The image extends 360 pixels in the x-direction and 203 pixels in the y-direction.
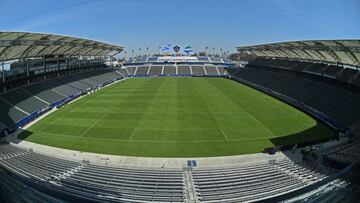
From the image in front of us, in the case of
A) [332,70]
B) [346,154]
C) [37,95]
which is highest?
[332,70]

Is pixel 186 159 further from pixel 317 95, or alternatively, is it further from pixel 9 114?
pixel 317 95

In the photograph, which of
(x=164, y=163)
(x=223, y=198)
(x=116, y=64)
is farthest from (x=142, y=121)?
(x=116, y=64)

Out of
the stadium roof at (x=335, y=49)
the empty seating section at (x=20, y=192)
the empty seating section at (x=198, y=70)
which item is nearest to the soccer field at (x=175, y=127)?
the empty seating section at (x=20, y=192)

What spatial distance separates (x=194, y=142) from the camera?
26.6 m

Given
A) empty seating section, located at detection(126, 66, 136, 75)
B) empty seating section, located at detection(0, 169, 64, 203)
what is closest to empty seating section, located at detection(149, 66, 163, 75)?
empty seating section, located at detection(126, 66, 136, 75)

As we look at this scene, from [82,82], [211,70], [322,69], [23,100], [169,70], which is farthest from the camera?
[169,70]

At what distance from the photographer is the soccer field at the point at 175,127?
25.4m

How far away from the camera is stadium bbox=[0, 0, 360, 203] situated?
52.4ft

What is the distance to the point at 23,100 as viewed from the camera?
128 feet

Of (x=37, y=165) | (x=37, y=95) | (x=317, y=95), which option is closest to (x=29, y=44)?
(x=37, y=95)

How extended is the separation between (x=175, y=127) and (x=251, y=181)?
49.1ft

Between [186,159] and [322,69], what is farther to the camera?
[322,69]

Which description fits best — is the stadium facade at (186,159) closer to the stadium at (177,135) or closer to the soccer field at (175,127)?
the stadium at (177,135)

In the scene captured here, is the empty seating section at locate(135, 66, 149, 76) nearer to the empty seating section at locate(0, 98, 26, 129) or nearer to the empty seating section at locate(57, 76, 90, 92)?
the empty seating section at locate(57, 76, 90, 92)
